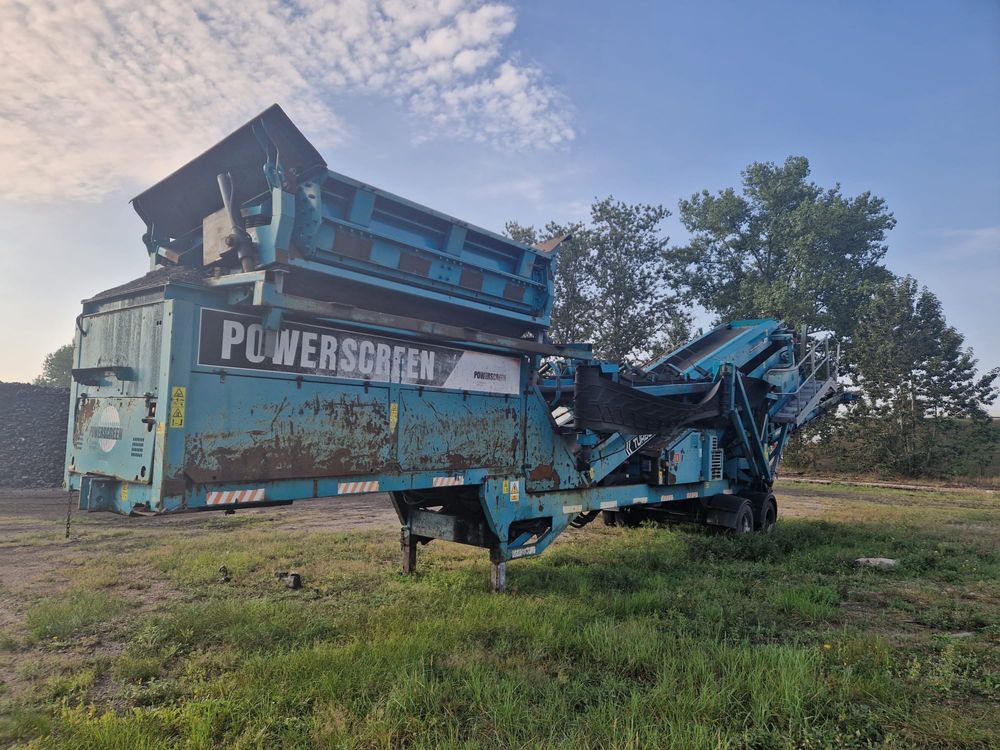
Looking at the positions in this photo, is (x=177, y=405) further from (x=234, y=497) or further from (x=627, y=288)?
(x=627, y=288)

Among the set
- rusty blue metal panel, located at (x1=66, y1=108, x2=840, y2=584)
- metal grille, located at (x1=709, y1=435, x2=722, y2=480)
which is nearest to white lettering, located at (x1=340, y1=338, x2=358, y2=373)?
rusty blue metal panel, located at (x1=66, y1=108, x2=840, y2=584)

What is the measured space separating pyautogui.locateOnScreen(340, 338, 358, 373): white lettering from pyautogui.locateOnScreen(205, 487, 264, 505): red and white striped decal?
43.6 inches

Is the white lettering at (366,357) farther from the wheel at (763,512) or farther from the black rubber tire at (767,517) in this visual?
the wheel at (763,512)

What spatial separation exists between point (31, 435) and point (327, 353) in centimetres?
1767

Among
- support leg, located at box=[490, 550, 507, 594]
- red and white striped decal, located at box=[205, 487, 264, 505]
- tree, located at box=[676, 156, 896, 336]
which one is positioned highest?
tree, located at box=[676, 156, 896, 336]

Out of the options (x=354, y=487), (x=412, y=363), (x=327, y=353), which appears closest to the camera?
(x=327, y=353)

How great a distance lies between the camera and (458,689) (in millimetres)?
3691

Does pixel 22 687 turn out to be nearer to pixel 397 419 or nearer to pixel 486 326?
pixel 397 419

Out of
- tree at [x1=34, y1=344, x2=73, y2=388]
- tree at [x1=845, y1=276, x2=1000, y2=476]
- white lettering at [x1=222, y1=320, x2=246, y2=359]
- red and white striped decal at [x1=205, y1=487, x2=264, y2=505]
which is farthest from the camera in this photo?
tree at [x1=34, y1=344, x2=73, y2=388]

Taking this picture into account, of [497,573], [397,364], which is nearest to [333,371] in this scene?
[397,364]

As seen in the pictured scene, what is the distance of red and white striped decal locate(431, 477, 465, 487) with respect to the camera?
18.0ft

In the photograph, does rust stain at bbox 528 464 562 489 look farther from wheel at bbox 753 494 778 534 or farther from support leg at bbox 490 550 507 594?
wheel at bbox 753 494 778 534

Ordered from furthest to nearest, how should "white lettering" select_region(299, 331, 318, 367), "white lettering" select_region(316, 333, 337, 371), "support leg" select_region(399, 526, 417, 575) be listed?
"support leg" select_region(399, 526, 417, 575)
"white lettering" select_region(316, 333, 337, 371)
"white lettering" select_region(299, 331, 318, 367)

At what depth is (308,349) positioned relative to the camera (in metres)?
4.69
